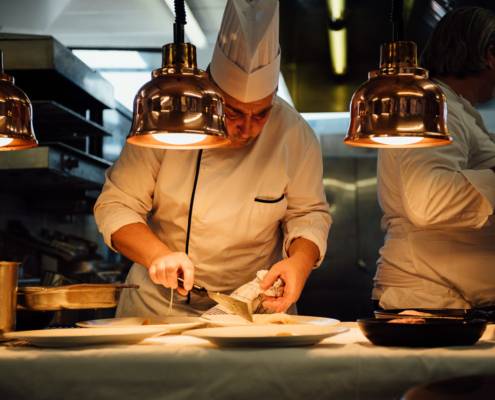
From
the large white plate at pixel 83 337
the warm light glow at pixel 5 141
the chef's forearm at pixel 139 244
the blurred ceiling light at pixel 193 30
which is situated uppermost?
the blurred ceiling light at pixel 193 30

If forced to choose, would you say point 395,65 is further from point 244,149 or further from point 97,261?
point 97,261

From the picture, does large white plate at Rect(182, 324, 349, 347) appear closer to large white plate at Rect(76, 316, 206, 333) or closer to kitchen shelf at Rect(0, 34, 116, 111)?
large white plate at Rect(76, 316, 206, 333)

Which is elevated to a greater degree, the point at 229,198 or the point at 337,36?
the point at 337,36

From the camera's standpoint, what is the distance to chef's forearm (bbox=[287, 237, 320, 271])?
2.25 metres

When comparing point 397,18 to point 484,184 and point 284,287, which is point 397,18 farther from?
point 284,287

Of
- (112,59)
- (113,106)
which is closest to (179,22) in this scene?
(113,106)

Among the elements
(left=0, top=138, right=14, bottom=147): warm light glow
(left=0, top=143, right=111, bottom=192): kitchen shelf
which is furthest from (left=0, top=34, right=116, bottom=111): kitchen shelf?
(left=0, top=138, right=14, bottom=147): warm light glow

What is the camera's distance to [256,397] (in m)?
1.35

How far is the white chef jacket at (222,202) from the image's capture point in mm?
2379

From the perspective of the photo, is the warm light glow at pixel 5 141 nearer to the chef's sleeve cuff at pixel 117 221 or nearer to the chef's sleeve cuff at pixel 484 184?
the chef's sleeve cuff at pixel 117 221

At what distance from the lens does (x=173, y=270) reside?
6.24 ft

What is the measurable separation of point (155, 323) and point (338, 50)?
7.17ft

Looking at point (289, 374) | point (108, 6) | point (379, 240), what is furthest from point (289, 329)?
point (379, 240)

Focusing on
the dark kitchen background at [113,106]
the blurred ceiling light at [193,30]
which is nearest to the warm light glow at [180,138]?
the dark kitchen background at [113,106]
